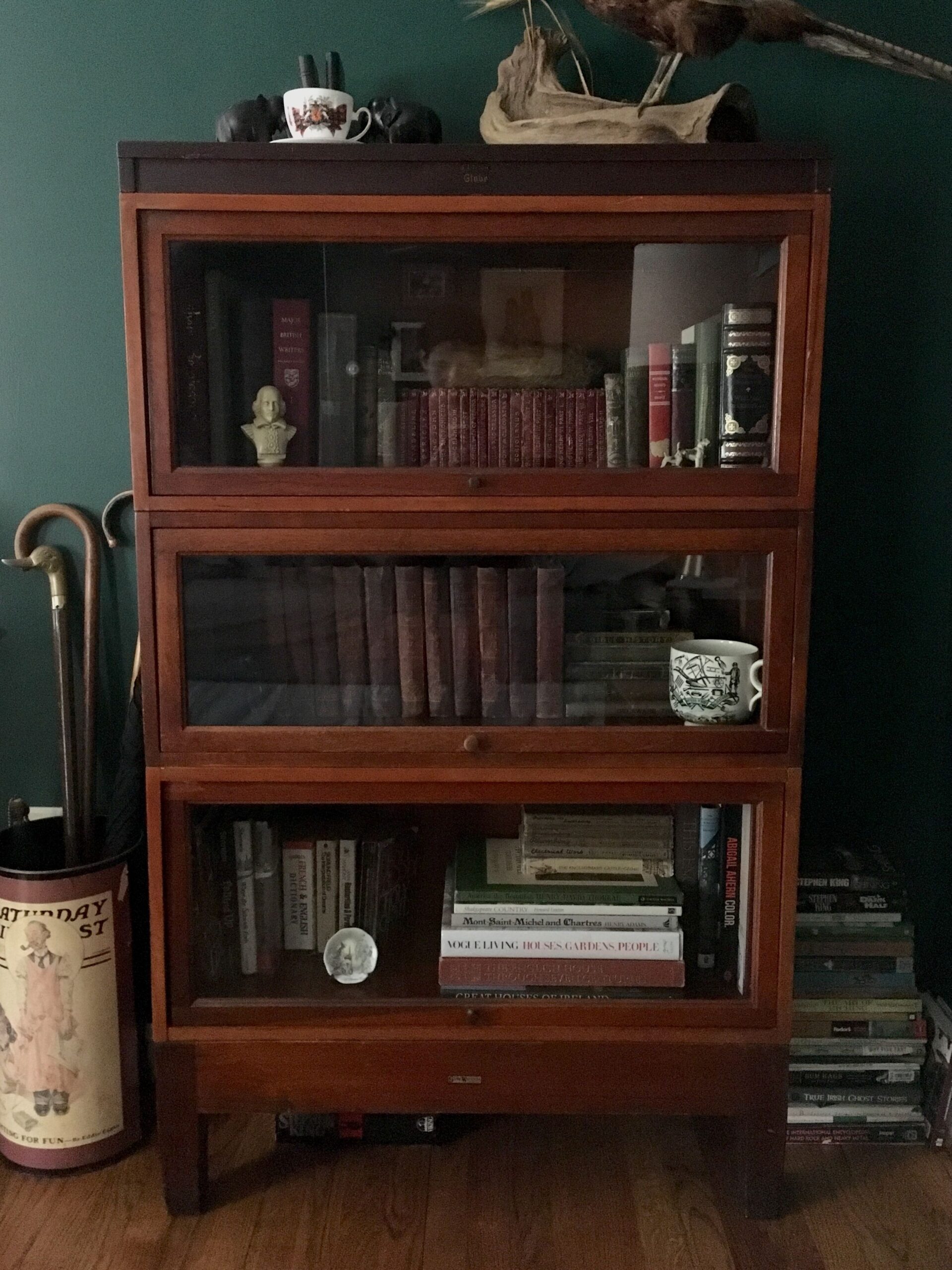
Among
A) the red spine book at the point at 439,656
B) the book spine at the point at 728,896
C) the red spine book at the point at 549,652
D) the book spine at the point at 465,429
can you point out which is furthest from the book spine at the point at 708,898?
the book spine at the point at 465,429

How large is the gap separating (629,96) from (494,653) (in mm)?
917

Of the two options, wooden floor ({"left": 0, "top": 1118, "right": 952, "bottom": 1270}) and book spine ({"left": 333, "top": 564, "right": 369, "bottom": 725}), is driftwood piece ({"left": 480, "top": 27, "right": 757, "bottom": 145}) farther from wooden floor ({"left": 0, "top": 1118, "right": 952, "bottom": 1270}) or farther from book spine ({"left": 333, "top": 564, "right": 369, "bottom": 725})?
wooden floor ({"left": 0, "top": 1118, "right": 952, "bottom": 1270})

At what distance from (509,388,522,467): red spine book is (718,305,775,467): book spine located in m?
0.27

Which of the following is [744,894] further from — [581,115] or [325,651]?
[581,115]

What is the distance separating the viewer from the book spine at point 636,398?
4.94 ft

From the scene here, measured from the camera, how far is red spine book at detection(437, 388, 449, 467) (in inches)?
58.5

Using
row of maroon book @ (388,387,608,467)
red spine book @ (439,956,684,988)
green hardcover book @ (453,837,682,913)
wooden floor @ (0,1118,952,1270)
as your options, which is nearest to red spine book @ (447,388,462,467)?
row of maroon book @ (388,387,608,467)

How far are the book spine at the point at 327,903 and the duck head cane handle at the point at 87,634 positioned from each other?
416 millimetres

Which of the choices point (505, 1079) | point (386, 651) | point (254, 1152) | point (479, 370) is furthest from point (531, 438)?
point (254, 1152)

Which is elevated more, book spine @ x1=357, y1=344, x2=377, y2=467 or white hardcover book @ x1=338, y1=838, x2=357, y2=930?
book spine @ x1=357, y1=344, x2=377, y2=467

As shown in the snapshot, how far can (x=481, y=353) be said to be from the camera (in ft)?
5.00

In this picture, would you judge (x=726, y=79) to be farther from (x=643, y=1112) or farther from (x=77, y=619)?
(x=643, y=1112)

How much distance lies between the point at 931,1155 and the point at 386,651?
1.17 meters

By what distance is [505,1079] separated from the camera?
1.57 meters
